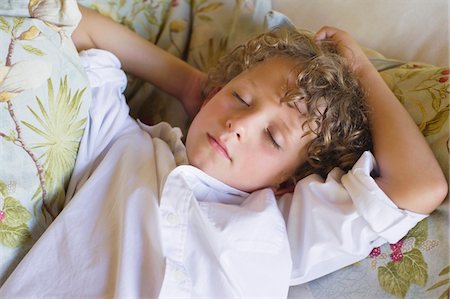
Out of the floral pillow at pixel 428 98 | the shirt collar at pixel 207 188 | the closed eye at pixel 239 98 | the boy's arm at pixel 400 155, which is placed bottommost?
the shirt collar at pixel 207 188

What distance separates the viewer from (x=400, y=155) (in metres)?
0.82

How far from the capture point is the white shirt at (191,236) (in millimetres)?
749

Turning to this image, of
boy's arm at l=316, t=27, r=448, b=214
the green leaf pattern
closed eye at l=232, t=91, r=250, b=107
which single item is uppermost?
boy's arm at l=316, t=27, r=448, b=214

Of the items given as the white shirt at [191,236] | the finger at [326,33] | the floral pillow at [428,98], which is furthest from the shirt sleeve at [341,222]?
the finger at [326,33]

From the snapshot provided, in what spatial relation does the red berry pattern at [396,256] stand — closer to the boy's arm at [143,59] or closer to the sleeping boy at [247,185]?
the sleeping boy at [247,185]

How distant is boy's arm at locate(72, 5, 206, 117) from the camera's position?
3.42 ft

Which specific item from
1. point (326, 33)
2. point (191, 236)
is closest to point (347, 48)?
point (326, 33)

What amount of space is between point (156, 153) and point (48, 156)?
20cm

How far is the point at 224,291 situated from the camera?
2.50ft

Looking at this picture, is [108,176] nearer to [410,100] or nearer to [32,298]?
[32,298]

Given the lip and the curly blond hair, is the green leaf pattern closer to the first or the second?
the lip

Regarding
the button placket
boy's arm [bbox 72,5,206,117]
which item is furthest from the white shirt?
boy's arm [bbox 72,5,206,117]

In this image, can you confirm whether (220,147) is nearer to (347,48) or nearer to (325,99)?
(325,99)

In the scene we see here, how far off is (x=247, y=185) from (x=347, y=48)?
34cm
